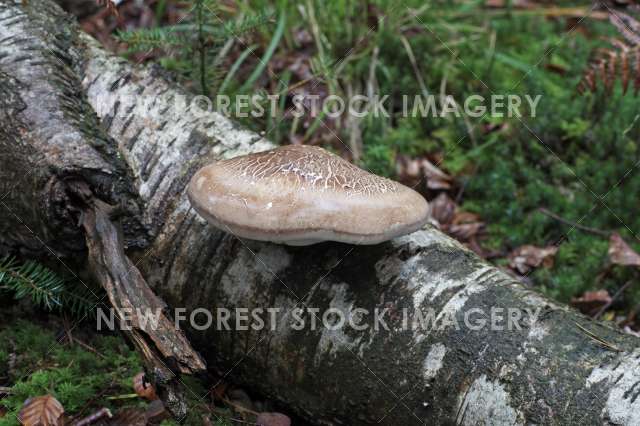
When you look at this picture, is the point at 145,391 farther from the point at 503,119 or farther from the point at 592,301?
the point at 503,119

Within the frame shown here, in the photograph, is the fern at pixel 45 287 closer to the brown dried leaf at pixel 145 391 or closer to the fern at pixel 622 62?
the brown dried leaf at pixel 145 391

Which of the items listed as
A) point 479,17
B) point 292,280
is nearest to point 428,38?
point 479,17

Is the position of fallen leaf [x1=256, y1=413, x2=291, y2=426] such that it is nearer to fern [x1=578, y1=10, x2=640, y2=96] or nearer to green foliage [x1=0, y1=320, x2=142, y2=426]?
green foliage [x1=0, y1=320, x2=142, y2=426]

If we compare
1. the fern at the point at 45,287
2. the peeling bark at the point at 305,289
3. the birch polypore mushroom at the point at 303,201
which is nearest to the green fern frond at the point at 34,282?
the fern at the point at 45,287

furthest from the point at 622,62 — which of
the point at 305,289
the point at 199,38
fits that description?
the point at 199,38

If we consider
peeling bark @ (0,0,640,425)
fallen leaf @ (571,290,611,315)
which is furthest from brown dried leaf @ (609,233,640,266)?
peeling bark @ (0,0,640,425)

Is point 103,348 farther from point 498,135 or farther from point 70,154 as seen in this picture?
point 498,135

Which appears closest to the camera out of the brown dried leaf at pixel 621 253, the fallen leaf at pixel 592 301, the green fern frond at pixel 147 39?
the green fern frond at pixel 147 39
